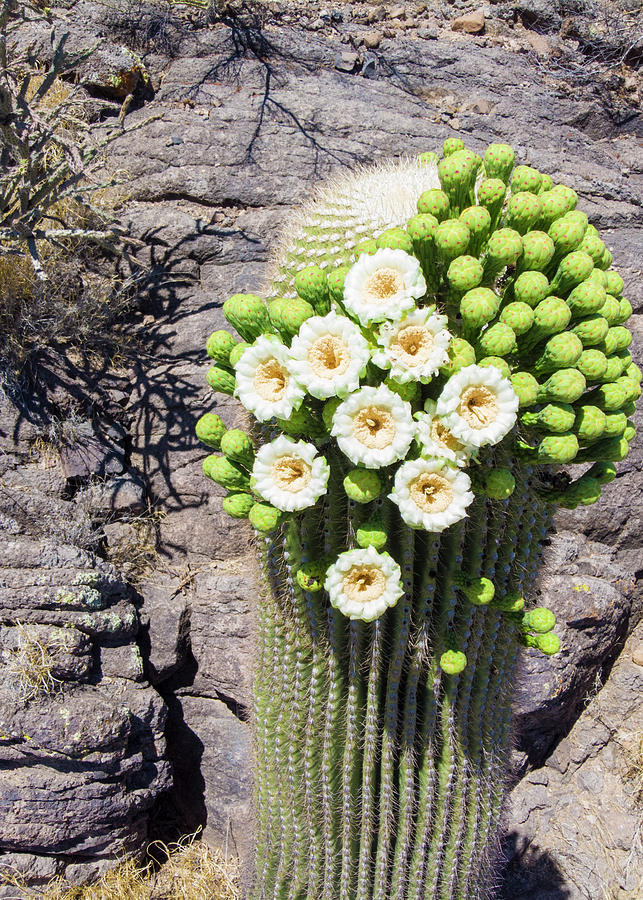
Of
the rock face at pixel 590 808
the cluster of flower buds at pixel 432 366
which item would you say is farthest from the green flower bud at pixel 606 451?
the rock face at pixel 590 808

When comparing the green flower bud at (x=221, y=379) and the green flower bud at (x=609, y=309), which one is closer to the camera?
the green flower bud at (x=609, y=309)

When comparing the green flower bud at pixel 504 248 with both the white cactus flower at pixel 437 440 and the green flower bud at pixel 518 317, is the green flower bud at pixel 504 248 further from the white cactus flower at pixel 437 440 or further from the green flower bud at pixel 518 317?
the white cactus flower at pixel 437 440

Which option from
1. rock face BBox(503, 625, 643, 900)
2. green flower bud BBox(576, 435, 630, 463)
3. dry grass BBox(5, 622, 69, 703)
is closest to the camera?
green flower bud BBox(576, 435, 630, 463)

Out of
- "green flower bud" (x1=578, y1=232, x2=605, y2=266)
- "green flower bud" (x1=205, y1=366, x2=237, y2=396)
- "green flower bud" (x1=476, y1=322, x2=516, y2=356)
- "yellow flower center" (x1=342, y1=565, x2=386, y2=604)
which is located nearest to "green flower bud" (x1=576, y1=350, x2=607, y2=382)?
"green flower bud" (x1=476, y1=322, x2=516, y2=356)

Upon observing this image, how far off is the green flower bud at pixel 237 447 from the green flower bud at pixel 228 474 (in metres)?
0.03

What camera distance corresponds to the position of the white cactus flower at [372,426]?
4.68 ft

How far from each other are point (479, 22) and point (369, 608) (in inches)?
201

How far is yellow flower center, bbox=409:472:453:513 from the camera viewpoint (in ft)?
4.79

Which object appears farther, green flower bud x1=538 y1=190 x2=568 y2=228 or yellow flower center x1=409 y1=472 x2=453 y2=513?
green flower bud x1=538 y1=190 x2=568 y2=228

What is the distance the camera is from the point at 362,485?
4.89ft

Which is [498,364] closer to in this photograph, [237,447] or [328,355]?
[328,355]

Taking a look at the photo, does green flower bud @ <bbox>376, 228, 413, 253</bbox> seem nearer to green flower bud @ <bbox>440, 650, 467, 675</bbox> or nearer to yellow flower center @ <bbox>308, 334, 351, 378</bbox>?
yellow flower center @ <bbox>308, 334, 351, 378</bbox>

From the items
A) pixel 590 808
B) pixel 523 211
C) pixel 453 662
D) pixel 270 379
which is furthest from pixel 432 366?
pixel 590 808

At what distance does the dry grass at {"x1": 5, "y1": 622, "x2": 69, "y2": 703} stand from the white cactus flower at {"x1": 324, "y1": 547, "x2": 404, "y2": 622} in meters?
1.74
